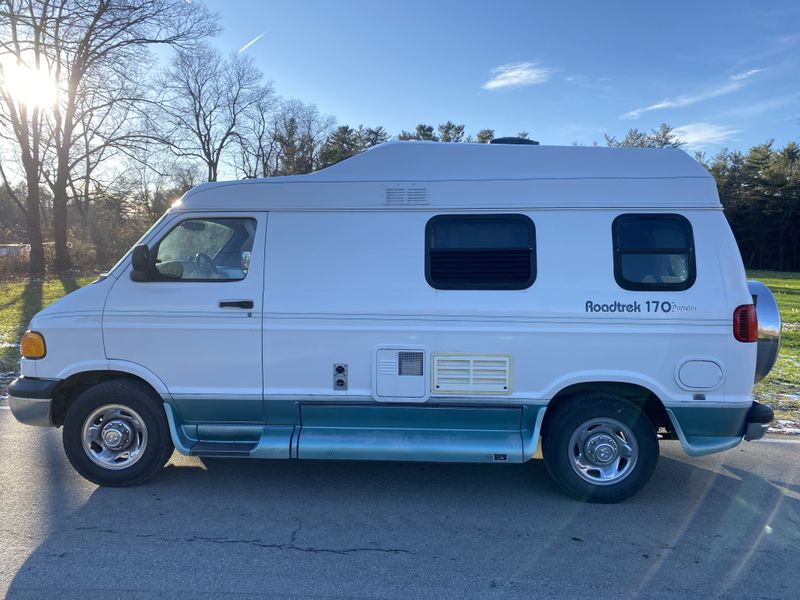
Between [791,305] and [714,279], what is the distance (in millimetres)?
15498

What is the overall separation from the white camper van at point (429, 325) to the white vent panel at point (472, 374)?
16mm

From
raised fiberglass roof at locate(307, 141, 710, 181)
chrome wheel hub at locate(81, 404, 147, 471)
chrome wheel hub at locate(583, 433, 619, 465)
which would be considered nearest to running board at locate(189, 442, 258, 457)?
chrome wheel hub at locate(81, 404, 147, 471)

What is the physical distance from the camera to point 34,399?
4.43 m

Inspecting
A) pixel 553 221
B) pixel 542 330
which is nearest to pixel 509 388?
pixel 542 330

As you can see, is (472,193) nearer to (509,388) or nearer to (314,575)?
(509,388)

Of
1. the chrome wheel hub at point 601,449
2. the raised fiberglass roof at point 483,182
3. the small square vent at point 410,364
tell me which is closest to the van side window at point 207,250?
the raised fiberglass roof at point 483,182

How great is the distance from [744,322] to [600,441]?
1361 millimetres

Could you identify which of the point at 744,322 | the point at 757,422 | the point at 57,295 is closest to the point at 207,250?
the point at 744,322

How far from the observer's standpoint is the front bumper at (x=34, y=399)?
14.5 feet

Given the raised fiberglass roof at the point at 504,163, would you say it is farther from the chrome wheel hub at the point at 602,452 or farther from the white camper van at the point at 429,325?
the chrome wheel hub at the point at 602,452

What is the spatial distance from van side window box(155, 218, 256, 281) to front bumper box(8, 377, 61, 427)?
1.30 metres

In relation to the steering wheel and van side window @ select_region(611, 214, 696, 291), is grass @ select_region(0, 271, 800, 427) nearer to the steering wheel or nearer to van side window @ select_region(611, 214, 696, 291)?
van side window @ select_region(611, 214, 696, 291)

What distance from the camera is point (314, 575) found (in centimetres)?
333

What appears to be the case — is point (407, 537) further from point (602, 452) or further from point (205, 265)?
point (205, 265)
